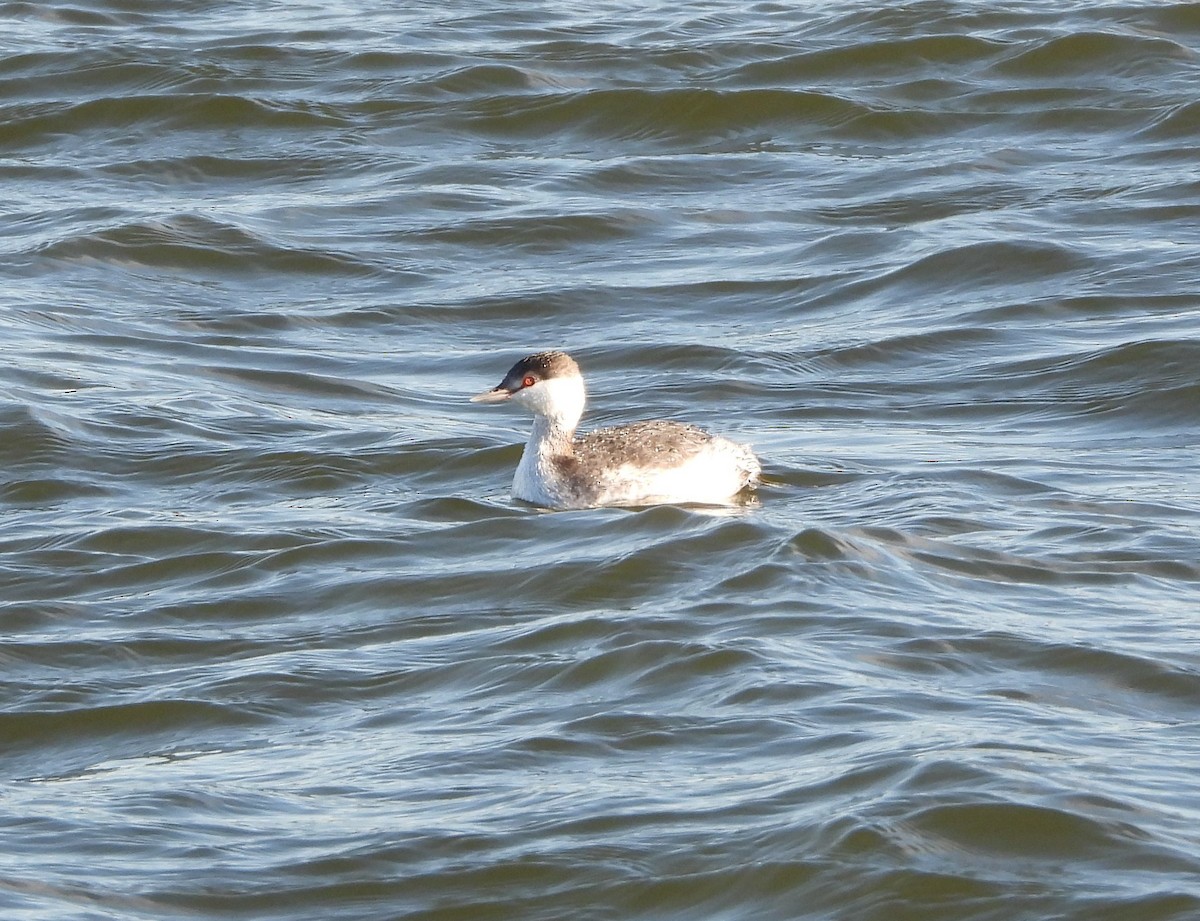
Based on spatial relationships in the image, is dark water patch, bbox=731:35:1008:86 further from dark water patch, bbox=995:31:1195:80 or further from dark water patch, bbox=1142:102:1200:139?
dark water patch, bbox=1142:102:1200:139

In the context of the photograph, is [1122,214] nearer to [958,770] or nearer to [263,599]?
[263,599]

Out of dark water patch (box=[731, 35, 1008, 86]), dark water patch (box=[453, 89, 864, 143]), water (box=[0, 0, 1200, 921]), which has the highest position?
dark water patch (box=[731, 35, 1008, 86])

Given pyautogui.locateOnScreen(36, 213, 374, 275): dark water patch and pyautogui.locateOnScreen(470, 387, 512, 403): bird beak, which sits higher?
pyautogui.locateOnScreen(36, 213, 374, 275): dark water patch

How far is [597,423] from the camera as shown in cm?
1211

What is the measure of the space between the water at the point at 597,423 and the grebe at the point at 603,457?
142 millimetres

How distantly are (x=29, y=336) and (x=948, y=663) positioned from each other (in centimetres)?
678

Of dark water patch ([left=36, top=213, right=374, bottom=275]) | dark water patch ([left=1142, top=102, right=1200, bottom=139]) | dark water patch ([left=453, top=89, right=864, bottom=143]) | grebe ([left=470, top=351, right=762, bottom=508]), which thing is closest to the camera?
grebe ([left=470, top=351, right=762, bottom=508])

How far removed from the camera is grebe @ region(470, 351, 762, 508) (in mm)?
10148

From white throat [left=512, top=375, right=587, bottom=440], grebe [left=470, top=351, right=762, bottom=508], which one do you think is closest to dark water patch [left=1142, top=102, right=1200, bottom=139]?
grebe [left=470, top=351, right=762, bottom=508]

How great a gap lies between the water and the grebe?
142 mm

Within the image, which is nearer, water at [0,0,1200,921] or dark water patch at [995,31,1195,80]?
water at [0,0,1200,921]

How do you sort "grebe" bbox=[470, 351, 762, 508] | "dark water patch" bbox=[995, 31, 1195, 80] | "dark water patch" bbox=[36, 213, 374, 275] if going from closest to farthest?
"grebe" bbox=[470, 351, 762, 508], "dark water patch" bbox=[36, 213, 374, 275], "dark water patch" bbox=[995, 31, 1195, 80]

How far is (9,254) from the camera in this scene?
1470cm

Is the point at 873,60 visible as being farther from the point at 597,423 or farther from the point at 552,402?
the point at 552,402
